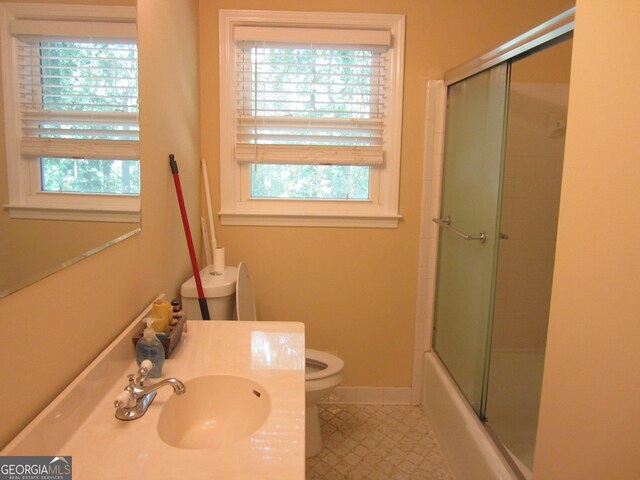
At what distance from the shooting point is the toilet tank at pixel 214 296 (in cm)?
202

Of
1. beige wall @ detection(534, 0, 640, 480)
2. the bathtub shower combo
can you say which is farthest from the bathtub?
beige wall @ detection(534, 0, 640, 480)

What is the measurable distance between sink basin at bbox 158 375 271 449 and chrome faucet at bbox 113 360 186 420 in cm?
8

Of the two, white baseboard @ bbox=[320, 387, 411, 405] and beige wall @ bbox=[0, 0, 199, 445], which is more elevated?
beige wall @ bbox=[0, 0, 199, 445]

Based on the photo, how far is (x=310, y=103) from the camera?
249cm

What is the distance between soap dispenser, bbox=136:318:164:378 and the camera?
4.31ft

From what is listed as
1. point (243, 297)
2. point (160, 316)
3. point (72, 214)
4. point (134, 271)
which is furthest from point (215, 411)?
point (243, 297)

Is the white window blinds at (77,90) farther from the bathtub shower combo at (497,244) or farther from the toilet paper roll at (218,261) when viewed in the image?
the bathtub shower combo at (497,244)

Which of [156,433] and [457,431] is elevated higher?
[156,433]

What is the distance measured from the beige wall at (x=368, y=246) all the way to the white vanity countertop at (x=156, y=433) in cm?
115

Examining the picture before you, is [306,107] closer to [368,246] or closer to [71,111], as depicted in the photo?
[368,246]

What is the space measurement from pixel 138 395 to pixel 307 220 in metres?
1.54

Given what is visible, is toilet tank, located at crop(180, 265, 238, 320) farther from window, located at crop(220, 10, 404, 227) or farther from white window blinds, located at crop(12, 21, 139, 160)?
white window blinds, located at crop(12, 21, 139, 160)

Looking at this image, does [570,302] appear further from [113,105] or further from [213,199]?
[213,199]

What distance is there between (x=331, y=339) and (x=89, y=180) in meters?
1.76
